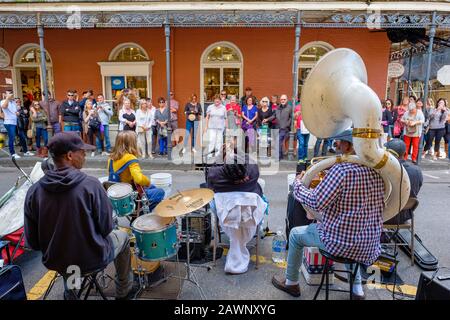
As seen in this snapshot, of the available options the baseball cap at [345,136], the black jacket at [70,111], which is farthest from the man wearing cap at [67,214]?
the black jacket at [70,111]

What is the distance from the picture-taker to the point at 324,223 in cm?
285

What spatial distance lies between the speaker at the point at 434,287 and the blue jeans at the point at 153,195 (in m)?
3.14

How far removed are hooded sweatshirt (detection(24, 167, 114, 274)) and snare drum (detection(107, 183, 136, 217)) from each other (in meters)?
0.90

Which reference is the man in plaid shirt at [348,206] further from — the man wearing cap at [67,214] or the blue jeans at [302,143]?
the blue jeans at [302,143]

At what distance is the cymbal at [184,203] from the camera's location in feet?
9.86

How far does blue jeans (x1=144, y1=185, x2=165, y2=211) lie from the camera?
4.42 m

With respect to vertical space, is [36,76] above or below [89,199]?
above

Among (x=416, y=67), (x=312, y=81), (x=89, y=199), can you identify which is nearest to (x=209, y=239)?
(x=89, y=199)

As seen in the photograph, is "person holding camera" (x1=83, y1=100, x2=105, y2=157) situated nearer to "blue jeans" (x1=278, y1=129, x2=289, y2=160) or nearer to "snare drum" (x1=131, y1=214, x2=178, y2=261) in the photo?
"blue jeans" (x1=278, y1=129, x2=289, y2=160)

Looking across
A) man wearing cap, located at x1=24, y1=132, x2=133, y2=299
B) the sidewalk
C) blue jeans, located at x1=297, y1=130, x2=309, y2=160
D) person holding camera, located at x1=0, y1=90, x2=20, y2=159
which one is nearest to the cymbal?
man wearing cap, located at x1=24, y1=132, x2=133, y2=299

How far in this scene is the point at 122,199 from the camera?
3547 mm

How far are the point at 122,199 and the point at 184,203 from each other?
83 cm

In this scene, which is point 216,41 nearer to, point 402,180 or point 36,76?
point 36,76

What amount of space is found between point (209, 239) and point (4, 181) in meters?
5.97
